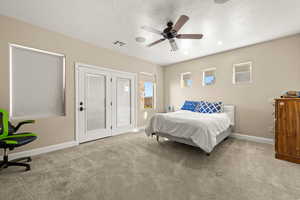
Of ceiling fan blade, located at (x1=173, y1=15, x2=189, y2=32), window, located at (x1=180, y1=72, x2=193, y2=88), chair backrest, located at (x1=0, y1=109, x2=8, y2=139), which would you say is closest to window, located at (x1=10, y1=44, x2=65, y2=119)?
chair backrest, located at (x1=0, y1=109, x2=8, y2=139)

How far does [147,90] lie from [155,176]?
147 inches

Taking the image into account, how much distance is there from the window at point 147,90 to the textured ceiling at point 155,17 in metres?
1.90

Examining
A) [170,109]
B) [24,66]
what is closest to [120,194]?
[24,66]

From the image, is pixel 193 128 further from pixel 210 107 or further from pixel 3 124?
pixel 3 124

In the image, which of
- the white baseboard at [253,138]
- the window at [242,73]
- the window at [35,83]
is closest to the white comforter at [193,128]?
the white baseboard at [253,138]

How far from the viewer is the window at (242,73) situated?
3740mm

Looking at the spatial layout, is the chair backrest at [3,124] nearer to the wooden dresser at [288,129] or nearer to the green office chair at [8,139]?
the green office chair at [8,139]

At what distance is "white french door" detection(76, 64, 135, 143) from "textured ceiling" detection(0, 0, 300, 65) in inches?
40.0

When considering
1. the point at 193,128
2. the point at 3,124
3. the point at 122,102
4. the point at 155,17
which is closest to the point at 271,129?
the point at 193,128

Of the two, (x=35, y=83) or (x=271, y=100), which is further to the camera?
(x=271, y=100)

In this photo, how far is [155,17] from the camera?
2.35 meters

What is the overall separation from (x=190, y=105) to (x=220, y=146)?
5.29ft

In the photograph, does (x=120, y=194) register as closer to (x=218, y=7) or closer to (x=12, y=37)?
(x=218, y=7)

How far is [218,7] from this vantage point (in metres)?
2.10
